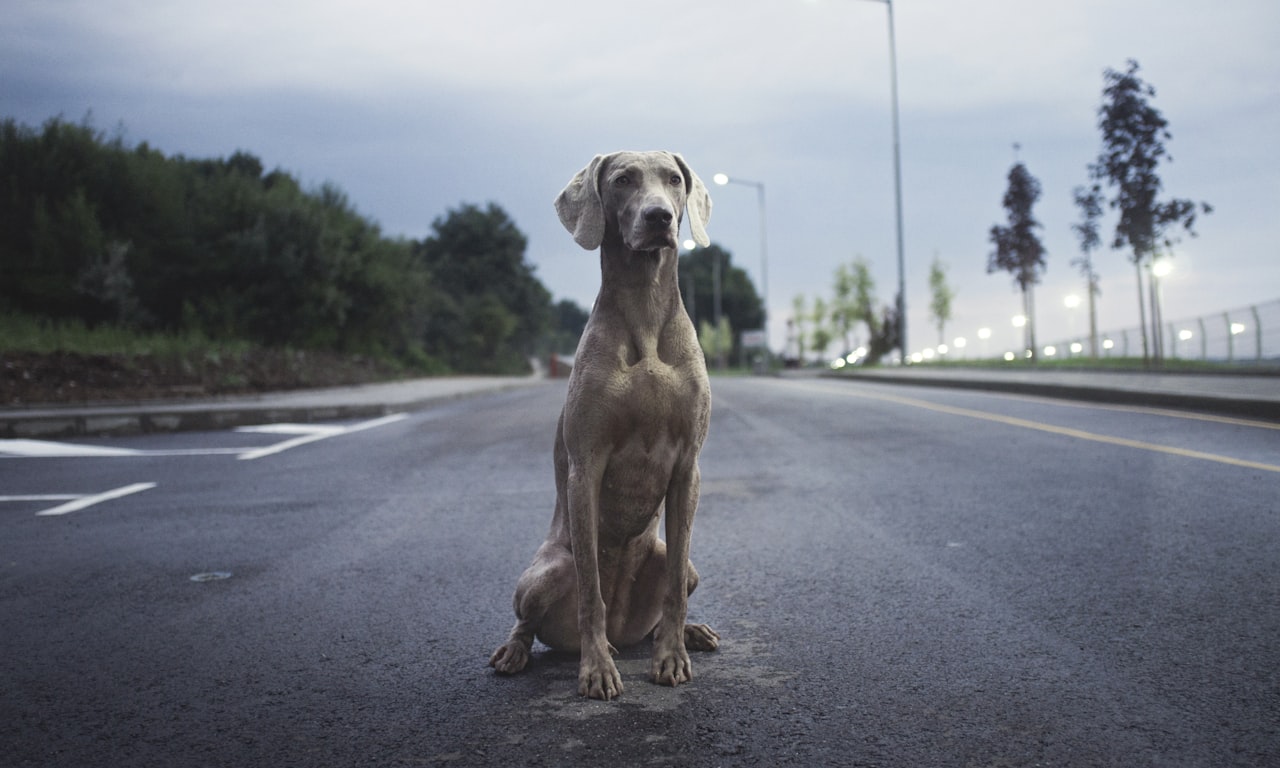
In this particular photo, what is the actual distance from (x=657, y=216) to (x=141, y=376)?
16.6m

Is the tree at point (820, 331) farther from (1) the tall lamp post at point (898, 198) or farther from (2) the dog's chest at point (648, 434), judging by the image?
(2) the dog's chest at point (648, 434)

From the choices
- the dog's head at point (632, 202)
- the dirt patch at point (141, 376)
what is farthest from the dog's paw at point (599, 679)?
the dirt patch at point (141, 376)

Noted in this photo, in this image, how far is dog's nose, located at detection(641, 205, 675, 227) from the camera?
2834 millimetres

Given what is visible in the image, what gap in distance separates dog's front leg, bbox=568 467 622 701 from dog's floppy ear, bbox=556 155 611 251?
753 mm

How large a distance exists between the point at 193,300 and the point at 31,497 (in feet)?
62.1

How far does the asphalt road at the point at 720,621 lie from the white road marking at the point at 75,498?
0.04 m

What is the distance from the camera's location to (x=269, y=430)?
1274cm

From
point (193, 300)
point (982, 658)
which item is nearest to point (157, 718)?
point (982, 658)

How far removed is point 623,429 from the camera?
296 centimetres

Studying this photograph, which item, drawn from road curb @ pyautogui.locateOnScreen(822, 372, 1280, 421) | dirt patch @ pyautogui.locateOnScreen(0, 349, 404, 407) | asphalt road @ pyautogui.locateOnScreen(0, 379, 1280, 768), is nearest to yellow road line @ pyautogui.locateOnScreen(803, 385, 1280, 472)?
Answer: asphalt road @ pyautogui.locateOnScreen(0, 379, 1280, 768)

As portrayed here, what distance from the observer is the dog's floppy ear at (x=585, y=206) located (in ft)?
10.0

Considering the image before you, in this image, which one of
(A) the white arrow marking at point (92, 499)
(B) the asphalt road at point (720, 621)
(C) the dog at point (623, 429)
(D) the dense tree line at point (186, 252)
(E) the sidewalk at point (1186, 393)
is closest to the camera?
(B) the asphalt road at point (720, 621)

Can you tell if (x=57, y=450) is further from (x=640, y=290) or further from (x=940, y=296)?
(x=940, y=296)

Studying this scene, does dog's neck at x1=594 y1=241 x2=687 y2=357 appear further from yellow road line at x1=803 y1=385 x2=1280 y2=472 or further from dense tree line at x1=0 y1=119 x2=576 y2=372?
dense tree line at x1=0 y1=119 x2=576 y2=372
